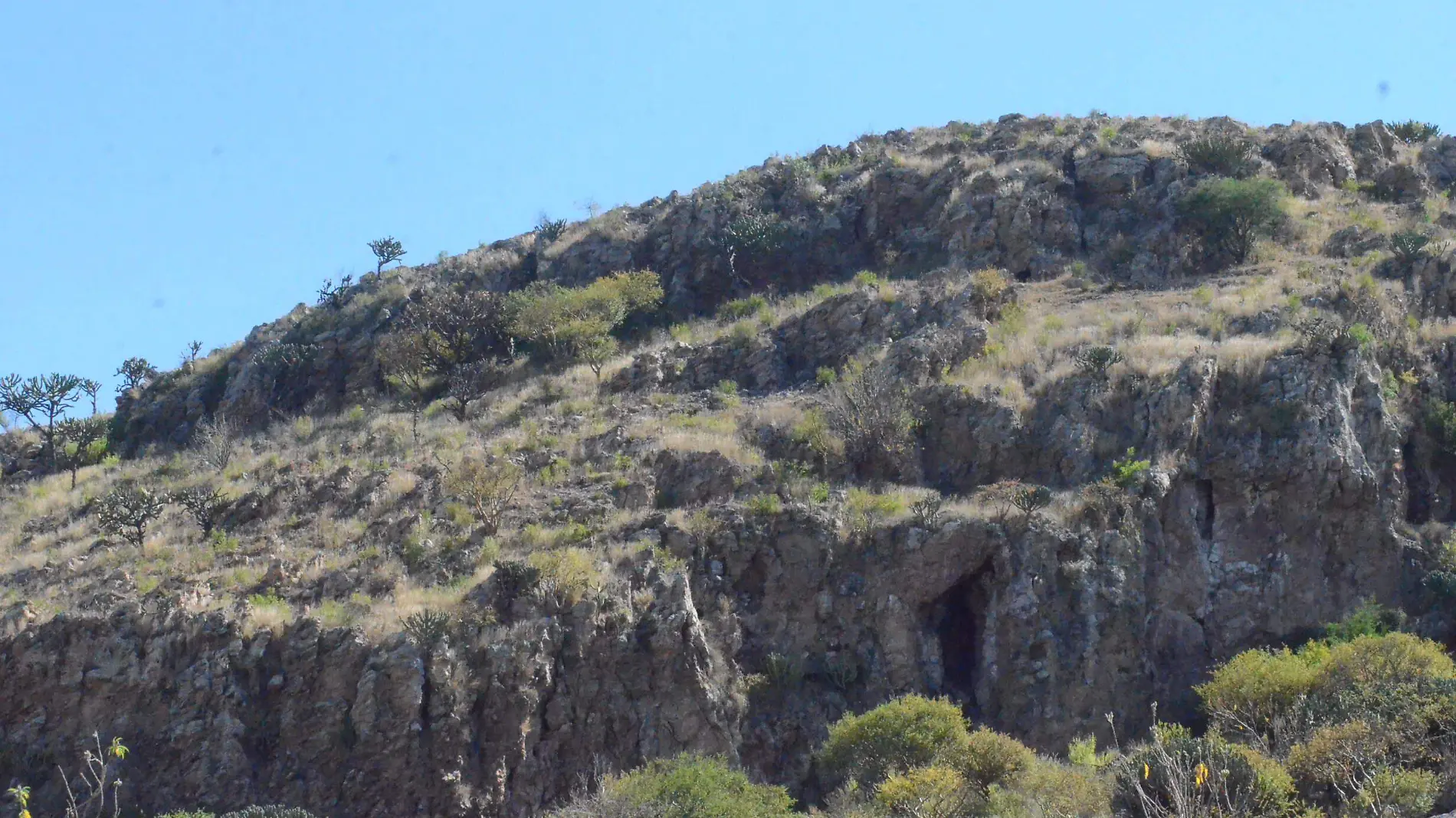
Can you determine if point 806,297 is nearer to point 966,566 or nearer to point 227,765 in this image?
point 966,566

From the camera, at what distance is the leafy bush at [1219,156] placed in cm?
3828

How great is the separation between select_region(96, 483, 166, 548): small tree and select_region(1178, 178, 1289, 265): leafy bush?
81.9 feet

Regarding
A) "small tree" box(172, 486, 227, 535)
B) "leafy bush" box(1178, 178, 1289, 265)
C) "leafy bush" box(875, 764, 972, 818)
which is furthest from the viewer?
"leafy bush" box(1178, 178, 1289, 265)

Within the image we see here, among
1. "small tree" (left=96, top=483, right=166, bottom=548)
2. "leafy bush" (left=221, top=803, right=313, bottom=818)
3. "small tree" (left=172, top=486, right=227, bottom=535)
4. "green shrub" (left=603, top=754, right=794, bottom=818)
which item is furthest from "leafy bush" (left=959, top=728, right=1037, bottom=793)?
"small tree" (left=96, top=483, right=166, bottom=548)

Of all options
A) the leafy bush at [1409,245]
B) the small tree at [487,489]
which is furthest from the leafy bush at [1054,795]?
the leafy bush at [1409,245]

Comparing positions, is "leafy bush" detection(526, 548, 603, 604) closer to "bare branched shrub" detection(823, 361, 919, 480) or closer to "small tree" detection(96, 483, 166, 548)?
"bare branched shrub" detection(823, 361, 919, 480)

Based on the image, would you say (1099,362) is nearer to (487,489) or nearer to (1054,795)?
(1054,795)

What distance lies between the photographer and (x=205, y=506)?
28469 millimetres

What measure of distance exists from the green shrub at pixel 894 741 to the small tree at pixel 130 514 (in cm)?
1441

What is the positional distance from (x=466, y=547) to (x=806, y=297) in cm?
1489

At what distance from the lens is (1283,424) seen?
82.9ft

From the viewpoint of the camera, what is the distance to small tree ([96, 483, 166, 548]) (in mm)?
27281

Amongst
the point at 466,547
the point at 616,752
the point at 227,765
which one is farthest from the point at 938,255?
the point at 227,765

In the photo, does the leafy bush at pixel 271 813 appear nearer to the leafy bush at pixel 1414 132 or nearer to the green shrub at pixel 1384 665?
the green shrub at pixel 1384 665
